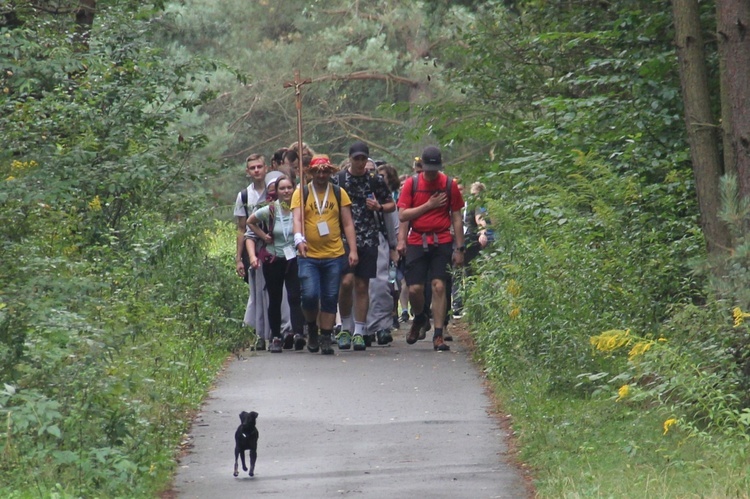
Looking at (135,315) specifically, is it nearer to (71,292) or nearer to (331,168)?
(71,292)

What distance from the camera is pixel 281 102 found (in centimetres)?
4022

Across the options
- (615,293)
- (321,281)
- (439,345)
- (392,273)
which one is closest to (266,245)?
(321,281)

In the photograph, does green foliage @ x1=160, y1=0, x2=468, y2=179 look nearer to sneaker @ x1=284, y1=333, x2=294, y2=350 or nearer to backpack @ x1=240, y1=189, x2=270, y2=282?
backpack @ x1=240, y1=189, x2=270, y2=282

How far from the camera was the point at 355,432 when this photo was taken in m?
8.92

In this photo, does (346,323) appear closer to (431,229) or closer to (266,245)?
(266,245)

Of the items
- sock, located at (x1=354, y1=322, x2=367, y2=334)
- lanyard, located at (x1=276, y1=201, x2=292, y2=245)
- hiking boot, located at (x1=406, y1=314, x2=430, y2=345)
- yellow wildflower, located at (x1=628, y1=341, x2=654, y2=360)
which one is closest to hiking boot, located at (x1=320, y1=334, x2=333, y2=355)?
sock, located at (x1=354, y1=322, x2=367, y2=334)

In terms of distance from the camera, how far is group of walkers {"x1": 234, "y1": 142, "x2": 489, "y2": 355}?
13.0 m

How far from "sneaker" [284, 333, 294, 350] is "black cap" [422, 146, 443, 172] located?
233 centimetres

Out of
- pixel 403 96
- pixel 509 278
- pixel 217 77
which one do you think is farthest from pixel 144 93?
pixel 403 96

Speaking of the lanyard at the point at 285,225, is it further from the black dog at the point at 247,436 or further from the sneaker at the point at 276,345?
the black dog at the point at 247,436

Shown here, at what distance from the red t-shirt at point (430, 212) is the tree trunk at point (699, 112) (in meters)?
4.77

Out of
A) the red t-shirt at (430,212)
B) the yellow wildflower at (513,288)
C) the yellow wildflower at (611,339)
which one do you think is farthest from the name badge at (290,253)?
the yellow wildflower at (611,339)

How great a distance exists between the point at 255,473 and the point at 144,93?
6495 millimetres

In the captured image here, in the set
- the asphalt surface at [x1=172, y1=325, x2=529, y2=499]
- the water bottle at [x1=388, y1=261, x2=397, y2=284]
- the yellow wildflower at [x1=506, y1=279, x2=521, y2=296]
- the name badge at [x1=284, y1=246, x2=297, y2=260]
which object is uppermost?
the name badge at [x1=284, y1=246, x2=297, y2=260]
